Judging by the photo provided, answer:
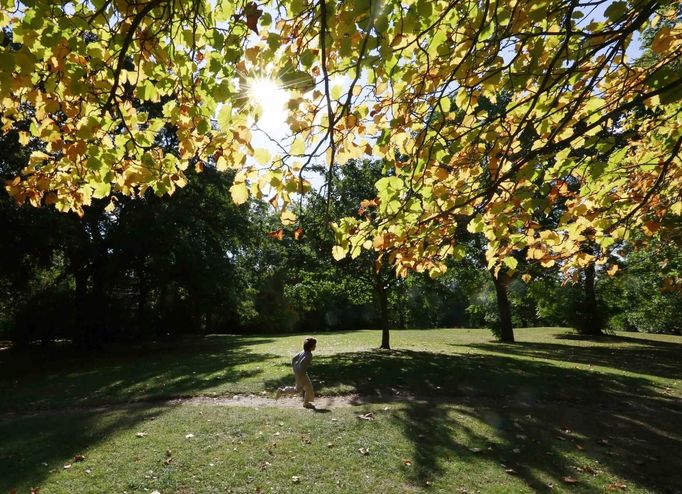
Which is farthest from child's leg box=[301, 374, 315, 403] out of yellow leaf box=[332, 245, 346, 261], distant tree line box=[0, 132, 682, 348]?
yellow leaf box=[332, 245, 346, 261]

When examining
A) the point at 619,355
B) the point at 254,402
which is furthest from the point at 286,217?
the point at 619,355

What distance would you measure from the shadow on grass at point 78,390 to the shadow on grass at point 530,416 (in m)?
3.92

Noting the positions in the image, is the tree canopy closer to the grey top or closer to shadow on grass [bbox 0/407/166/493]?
shadow on grass [bbox 0/407/166/493]

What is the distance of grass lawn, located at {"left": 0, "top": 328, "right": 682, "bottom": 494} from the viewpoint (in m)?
5.43

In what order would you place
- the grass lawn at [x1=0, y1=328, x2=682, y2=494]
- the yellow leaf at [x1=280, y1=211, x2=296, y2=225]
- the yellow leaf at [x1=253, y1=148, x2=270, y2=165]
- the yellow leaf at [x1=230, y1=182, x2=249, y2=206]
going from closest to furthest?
the yellow leaf at [x1=230, y1=182, x2=249, y2=206] → the yellow leaf at [x1=253, y1=148, x2=270, y2=165] → the yellow leaf at [x1=280, y1=211, x2=296, y2=225] → the grass lawn at [x1=0, y1=328, x2=682, y2=494]

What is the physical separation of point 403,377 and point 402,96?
30.0ft

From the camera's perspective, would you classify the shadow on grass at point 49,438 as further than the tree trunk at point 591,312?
No

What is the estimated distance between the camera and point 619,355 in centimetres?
1714

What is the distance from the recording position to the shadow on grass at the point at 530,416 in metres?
5.87

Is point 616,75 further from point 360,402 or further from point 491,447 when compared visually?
point 360,402

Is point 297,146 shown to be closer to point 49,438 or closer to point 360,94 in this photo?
point 360,94

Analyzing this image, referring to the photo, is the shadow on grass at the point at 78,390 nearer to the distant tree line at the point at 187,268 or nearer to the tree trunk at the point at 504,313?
the distant tree line at the point at 187,268

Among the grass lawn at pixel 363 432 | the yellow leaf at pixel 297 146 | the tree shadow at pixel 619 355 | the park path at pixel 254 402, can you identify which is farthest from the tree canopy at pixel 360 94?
the tree shadow at pixel 619 355

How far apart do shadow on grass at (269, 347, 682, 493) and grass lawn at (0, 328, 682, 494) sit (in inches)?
1.3
